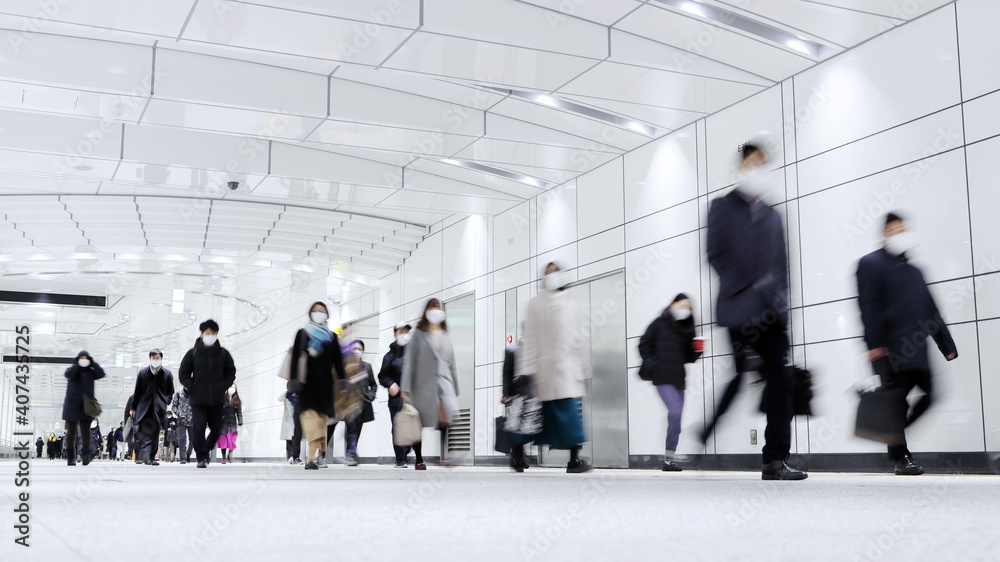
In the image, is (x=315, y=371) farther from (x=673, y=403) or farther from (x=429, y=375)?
(x=673, y=403)

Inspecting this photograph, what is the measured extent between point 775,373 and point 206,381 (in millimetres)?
8028

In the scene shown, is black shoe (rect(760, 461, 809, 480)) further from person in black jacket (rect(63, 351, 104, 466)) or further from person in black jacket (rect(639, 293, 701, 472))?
person in black jacket (rect(63, 351, 104, 466))

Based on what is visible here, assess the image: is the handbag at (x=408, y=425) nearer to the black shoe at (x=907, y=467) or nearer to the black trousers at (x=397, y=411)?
the black trousers at (x=397, y=411)

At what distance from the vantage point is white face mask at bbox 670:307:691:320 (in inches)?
377

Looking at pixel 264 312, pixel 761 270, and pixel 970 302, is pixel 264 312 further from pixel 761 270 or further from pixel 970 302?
pixel 761 270

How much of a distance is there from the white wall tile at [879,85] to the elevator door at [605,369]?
426 cm

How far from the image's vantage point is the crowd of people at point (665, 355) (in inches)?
216

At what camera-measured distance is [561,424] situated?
25.7 ft

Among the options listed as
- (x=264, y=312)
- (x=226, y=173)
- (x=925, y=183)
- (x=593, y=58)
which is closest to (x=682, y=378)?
(x=925, y=183)

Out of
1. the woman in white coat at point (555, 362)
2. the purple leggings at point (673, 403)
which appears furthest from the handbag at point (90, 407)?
the purple leggings at point (673, 403)

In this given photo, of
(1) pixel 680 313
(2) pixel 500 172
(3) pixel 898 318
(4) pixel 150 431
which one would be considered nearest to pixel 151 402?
(4) pixel 150 431

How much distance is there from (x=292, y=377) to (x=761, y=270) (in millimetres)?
5543

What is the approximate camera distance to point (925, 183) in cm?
948

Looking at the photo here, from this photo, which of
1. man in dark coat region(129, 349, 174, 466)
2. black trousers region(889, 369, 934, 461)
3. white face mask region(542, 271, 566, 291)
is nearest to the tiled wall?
black trousers region(889, 369, 934, 461)
